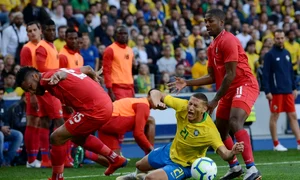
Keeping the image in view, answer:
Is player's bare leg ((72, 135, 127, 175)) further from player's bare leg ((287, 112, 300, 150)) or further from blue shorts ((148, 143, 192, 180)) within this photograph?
player's bare leg ((287, 112, 300, 150))

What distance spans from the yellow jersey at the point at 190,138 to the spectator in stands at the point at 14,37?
9752mm

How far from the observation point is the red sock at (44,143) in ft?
48.7

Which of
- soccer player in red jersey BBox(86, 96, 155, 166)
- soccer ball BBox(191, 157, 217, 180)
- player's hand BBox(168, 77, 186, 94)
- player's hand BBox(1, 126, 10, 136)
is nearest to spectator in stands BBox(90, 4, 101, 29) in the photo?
player's hand BBox(1, 126, 10, 136)

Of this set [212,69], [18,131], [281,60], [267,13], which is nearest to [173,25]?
[267,13]

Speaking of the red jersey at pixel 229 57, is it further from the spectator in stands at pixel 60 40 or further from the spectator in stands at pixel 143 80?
the spectator in stands at pixel 60 40

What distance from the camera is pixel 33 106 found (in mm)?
14633

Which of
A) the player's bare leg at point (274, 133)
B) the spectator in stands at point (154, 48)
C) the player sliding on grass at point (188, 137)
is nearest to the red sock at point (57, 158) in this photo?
the player sliding on grass at point (188, 137)

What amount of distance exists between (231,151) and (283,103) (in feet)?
25.6

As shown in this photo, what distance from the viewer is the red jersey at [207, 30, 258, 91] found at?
1139 centimetres

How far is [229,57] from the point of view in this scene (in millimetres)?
11359

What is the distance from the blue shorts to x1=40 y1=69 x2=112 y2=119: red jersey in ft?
3.22

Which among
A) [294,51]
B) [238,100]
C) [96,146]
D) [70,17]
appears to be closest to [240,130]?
[238,100]

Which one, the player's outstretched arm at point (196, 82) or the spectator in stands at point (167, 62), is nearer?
the player's outstretched arm at point (196, 82)

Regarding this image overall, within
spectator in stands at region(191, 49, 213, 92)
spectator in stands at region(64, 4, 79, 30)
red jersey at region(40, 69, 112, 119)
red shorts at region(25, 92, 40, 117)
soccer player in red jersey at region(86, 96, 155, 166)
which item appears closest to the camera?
red jersey at region(40, 69, 112, 119)
